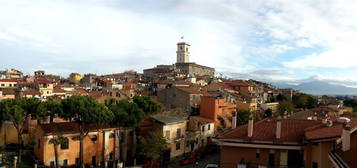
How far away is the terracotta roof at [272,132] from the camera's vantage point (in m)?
19.8

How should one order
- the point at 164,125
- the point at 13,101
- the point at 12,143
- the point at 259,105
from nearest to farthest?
1. the point at 13,101
2. the point at 12,143
3. the point at 164,125
4. the point at 259,105

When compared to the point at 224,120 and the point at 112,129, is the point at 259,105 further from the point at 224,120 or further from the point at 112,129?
the point at 112,129

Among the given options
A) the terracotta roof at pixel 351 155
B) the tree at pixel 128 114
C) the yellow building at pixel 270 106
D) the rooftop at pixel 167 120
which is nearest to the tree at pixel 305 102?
the yellow building at pixel 270 106

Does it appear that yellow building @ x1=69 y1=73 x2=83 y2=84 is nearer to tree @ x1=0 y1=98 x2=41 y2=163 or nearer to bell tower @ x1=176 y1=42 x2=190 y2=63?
bell tower @ x1=176 y1=42 x2=190 y2=63

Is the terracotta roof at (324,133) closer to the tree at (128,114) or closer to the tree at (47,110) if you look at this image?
the tree at (128,114)

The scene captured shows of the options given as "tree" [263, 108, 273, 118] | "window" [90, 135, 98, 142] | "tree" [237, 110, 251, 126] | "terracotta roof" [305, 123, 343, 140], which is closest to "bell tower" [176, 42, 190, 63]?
"tree" [263, 108, 273, 118]

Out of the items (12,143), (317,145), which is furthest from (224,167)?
(12,143)

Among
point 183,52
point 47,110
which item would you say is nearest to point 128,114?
point 47,110

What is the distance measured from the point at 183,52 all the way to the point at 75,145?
11566 cm

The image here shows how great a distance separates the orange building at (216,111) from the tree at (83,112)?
18817 mm

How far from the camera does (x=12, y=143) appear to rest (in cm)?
3578

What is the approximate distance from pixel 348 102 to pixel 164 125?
61555 mm

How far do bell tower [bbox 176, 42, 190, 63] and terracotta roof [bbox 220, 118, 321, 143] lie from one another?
125567 mm

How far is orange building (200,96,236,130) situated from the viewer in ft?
158
